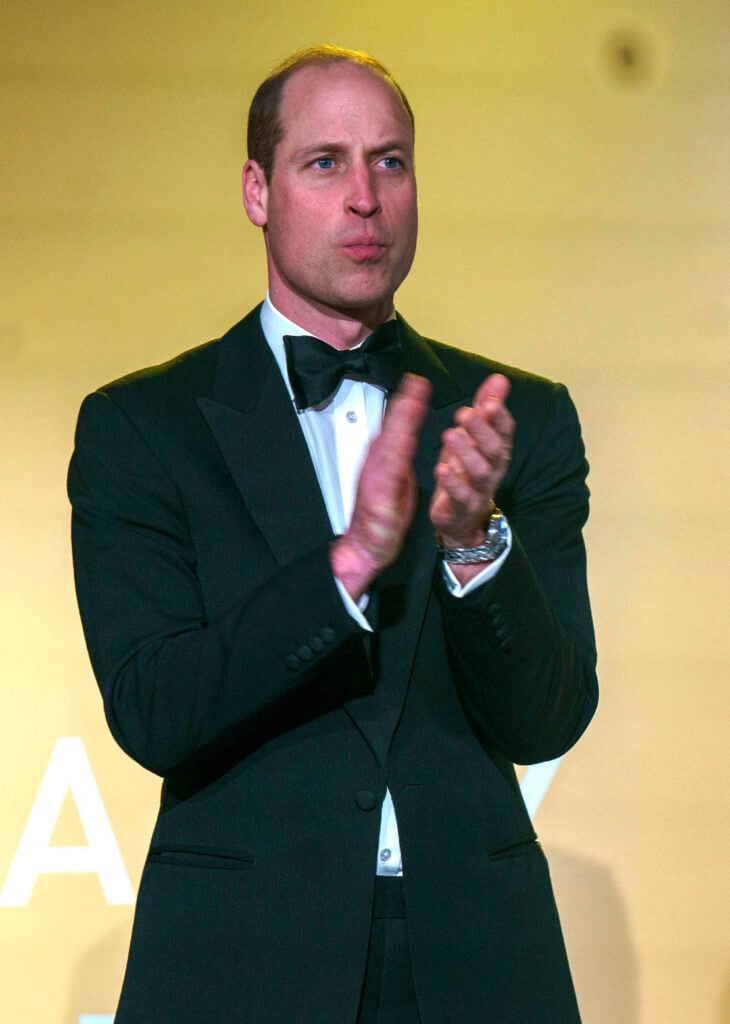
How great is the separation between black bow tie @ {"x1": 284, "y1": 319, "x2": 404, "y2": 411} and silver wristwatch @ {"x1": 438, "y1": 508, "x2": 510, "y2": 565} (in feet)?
1.05

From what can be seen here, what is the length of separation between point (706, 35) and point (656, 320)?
0.60 meters

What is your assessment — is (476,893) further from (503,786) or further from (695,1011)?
(695,1011)

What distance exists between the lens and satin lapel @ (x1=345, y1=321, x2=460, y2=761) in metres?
1.50

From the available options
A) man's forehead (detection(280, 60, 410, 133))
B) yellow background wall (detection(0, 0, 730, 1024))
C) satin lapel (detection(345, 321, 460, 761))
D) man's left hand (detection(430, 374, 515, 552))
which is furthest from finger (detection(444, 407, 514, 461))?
yellow background wall (detection(0, 0, 730, 1024))

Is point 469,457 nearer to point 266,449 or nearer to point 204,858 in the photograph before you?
point 266,449

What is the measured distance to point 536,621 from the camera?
147cm

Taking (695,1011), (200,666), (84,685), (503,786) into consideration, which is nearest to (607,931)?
(695,1011)

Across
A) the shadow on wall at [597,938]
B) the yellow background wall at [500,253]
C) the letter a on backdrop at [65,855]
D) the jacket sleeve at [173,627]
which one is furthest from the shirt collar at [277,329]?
the shadow on wall at [597,938]

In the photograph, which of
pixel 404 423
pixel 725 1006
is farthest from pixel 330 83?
pixel 725 1006

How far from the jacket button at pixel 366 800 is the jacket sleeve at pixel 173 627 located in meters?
0.10

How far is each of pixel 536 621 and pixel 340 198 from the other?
57cm

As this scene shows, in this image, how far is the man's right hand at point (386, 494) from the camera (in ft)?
4.40

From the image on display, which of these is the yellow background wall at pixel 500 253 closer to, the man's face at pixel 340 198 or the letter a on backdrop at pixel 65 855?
the letter a on backdrop at pixel 65 855

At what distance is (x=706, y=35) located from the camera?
2932mm
